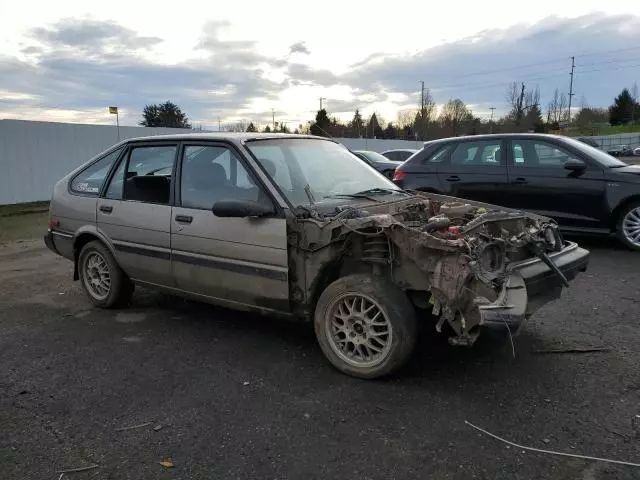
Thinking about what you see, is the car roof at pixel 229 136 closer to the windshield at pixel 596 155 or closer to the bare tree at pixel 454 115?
the windshield at pixel 596 155

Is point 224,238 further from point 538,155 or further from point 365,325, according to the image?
point 538,155

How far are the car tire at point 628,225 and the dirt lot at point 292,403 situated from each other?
2646 millimetres

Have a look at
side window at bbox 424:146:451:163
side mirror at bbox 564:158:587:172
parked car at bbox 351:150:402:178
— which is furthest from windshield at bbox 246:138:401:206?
parked car at bbox 351:150:402:178

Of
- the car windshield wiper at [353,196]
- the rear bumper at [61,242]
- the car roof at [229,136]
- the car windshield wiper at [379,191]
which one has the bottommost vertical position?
the rear bumper at [61,242]

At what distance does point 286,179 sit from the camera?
167 inches

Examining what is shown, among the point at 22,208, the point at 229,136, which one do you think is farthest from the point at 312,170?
the point at 22,208

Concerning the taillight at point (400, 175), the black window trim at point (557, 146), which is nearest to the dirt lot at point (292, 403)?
the black window trim at point (557, 146)

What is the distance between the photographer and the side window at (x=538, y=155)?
7.60m

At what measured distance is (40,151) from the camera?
55.2 feet

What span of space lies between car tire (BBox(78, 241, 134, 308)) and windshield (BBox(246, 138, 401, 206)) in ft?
6.64

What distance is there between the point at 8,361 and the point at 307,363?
2342 mm

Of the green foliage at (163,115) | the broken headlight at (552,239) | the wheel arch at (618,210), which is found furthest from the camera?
the green foliage at (163,115)

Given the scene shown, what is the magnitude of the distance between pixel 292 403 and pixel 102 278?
9.79 feet

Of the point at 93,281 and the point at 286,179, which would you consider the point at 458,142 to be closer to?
the point at 286,179
